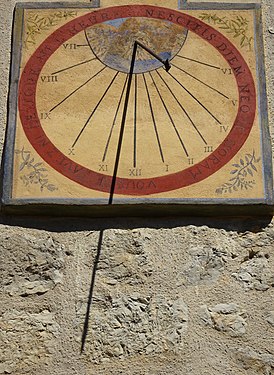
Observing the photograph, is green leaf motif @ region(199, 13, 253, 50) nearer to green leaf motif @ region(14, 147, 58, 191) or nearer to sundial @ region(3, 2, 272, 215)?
sundial @ region(3, 2, 272, 215)

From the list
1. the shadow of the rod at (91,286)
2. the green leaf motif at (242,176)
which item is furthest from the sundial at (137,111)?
the shadow of the rod at (91,286)

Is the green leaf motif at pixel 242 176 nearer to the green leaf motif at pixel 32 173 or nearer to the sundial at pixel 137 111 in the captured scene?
the sundial at pixel 137 111

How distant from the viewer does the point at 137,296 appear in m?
3.36

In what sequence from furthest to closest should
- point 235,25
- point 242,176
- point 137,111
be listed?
point 235,25 < point 137,111 < point 242,176

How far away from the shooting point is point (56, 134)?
3654mm

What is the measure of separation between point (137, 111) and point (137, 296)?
81 cm

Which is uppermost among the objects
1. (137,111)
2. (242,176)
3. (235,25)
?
(235,25)

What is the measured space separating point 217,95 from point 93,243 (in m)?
0.85

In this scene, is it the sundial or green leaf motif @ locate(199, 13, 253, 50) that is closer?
the sundial

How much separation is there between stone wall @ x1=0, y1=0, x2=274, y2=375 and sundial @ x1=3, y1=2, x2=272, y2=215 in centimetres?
10

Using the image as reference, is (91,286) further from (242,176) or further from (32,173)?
(242,176)

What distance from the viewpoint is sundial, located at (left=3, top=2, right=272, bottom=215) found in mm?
3512

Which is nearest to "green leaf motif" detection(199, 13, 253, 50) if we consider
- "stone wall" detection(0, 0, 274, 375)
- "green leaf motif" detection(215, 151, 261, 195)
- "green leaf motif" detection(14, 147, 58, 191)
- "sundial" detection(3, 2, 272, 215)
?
"sundial" detection(3, 2, 272, 215)

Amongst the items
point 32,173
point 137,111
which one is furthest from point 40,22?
point 32,173
